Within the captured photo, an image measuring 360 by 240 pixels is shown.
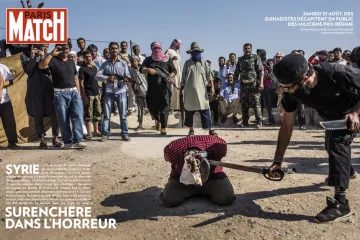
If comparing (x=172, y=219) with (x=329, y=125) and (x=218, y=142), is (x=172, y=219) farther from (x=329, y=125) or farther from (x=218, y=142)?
(x=329, y=125)

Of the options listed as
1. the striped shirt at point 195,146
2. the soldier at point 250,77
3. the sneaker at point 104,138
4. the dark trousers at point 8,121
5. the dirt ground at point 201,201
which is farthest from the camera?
the soldier at point 250,77

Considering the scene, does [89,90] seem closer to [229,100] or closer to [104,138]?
[104,138]

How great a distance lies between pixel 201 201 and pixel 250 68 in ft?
19.3

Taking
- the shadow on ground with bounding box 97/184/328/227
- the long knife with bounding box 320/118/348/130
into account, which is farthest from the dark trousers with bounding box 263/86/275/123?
the long knife with bounding box 320/118/348/130

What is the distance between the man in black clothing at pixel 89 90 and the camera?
7820 millimetres

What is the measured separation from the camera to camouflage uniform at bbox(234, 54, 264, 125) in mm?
9305

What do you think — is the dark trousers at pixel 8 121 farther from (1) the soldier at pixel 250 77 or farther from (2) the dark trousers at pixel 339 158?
(2) the dark trousers at pixel 339 158

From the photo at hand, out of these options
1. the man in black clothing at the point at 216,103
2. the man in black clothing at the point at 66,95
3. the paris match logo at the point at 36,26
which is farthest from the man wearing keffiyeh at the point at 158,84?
the man in black clothing at the point at 216,103

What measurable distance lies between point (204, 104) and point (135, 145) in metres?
1.70

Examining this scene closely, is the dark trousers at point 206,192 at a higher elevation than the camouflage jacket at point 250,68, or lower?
lower

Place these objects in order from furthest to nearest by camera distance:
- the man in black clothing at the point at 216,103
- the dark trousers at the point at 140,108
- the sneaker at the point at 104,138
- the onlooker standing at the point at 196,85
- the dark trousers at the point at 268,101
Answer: the man in black clothing at the point at 216,103 → the dark trousers at the point at 268,101 → the dark trousers at the point at 140,108 → the onlooker standing at the point at 196,85 → the sneaker at the point at 104,138

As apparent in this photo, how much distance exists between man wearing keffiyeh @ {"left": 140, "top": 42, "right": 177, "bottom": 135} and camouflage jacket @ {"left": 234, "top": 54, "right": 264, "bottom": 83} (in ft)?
6.45

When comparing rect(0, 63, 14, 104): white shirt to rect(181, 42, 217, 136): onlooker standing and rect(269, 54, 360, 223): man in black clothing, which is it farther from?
rect(269, 54, 360, 223): man in black clothing

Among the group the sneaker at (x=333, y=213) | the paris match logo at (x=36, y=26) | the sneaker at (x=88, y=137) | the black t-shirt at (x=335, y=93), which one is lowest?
the sneaker at (x=333, y=213)
